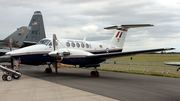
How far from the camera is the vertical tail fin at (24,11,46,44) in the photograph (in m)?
32.8

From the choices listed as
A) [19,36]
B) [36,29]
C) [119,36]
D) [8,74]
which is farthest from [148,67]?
[36,29]

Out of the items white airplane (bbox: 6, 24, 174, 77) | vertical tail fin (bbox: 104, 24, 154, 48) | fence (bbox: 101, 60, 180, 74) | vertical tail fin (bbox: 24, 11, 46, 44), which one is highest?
vertical tail fin (bbox: 24, 11, 46, 44)

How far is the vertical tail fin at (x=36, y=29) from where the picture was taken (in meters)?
→ 32.8

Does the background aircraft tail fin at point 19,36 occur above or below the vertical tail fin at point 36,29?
below

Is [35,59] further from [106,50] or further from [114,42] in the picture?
[114,42]

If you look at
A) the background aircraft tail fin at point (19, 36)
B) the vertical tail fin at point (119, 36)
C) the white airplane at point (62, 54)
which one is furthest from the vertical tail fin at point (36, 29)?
the white airplane at point (62, 54)

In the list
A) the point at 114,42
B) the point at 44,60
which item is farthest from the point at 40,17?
the point at 44,60

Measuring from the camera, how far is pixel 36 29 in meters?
32.9

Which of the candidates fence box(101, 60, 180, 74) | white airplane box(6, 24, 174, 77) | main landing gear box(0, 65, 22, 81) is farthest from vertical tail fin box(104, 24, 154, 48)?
main landing gear box(0, 65, 22, 81)

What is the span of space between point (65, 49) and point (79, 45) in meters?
2.24

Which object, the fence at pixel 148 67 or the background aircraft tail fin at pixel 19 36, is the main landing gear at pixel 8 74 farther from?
the background aircraft tail fin at pixel 19 36

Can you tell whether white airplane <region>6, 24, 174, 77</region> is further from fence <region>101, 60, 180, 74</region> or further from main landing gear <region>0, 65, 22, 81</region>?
fence <region>101, 60, 180, 74</region>

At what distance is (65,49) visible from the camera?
47.7ft

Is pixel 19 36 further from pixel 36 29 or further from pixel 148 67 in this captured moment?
pixel 148 67
